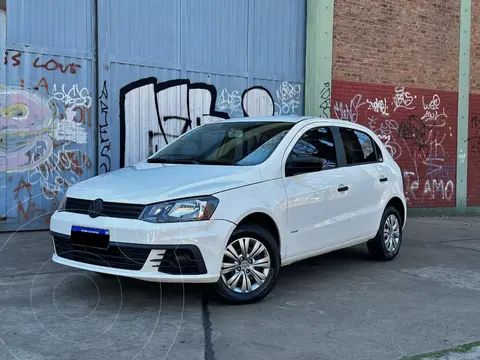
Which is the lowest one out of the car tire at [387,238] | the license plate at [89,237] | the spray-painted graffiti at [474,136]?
the car tire at [387,238]

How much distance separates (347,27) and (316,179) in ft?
23.5

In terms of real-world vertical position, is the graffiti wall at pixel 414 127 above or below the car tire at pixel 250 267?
above

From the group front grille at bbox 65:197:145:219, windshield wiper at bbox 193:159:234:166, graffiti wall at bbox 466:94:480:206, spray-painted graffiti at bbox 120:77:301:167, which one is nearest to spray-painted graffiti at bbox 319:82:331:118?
spray-painted graffiti at bbox 120:77:301:167

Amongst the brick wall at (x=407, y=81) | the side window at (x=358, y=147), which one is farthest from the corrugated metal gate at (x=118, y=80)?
the side window at (x=358, y=147)

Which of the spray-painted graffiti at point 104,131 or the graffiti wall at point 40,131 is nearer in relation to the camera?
the graffiti wall at point 40,131

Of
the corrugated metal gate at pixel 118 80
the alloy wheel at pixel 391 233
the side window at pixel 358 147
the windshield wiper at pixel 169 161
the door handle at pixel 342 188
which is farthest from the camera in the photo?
the corrugated metal gate at pixel 118 80

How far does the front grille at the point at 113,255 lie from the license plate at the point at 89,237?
0.15 feet

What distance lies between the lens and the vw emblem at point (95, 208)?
4730 mm

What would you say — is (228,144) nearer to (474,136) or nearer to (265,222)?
(265,222)

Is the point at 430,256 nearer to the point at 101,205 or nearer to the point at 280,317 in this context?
the point at 280,317

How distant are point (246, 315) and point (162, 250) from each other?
0.97m

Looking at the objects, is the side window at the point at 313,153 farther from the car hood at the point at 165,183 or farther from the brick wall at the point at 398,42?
the brick wall at the point at 398,42

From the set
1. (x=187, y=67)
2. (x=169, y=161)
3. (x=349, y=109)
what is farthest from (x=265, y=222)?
(x=349, y=109)

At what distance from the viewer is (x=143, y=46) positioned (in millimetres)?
9664
